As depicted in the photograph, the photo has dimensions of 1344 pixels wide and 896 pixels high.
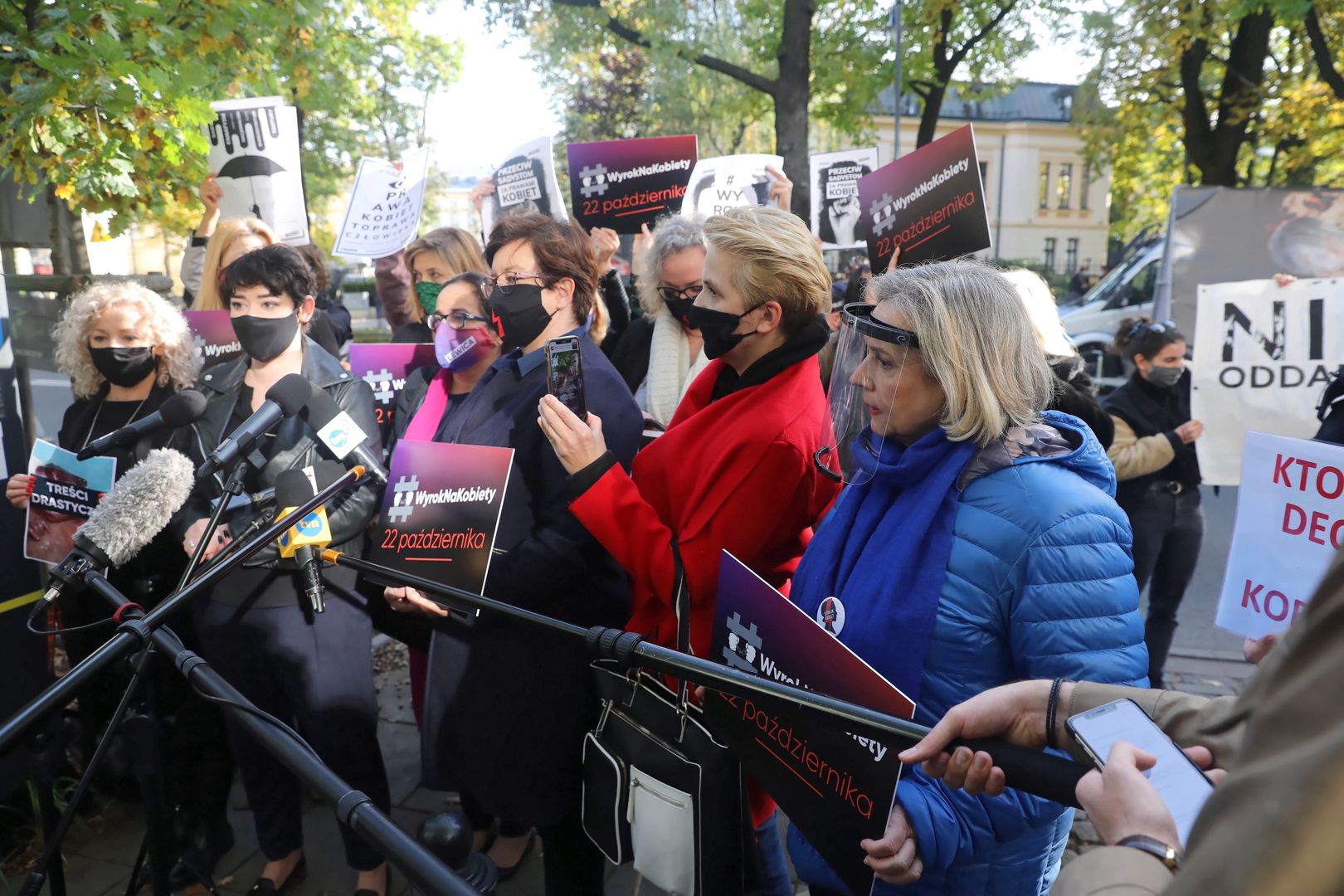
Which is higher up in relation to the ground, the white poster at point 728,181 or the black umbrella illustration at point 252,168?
the black umbrella illustration at point 252,168

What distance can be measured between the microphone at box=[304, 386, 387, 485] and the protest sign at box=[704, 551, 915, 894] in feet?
4.41

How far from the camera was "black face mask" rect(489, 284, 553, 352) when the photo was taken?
9.29 ft

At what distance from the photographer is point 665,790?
1.83 meters

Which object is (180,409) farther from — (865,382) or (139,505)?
(865,382)

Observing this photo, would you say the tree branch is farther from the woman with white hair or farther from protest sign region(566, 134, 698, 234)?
the woman with white hair

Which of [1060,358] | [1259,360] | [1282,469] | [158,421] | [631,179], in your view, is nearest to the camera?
[1282,469]

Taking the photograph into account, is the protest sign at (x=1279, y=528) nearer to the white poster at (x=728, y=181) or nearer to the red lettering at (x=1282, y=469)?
the red lettering at (x=1282, y=469)

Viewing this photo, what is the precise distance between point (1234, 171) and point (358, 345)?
12.9 metres

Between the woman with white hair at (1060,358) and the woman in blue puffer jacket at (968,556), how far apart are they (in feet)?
3.11

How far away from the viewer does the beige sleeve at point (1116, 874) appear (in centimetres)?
85

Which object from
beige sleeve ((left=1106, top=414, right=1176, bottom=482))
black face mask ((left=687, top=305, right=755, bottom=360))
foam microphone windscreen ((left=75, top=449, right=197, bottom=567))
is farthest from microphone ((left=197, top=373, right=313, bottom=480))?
beige sleeve ((left=1106, top=414, right=1176, bottom=482))

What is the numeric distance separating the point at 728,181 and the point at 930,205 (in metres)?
1.16

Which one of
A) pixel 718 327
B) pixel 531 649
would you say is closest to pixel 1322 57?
pixel 718 327

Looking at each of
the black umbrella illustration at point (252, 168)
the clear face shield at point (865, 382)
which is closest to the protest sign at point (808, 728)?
the clear face shield at point (865, 382)
